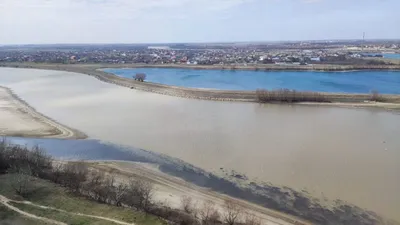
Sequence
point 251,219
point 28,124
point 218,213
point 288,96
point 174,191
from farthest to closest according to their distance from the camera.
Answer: point 288,96 < point 28,124 < point 174,191 < point 218,213 < point 251,219

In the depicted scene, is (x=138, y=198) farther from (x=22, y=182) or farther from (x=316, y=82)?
(x=316, y=82)

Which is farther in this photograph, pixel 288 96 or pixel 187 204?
pixel 288 96

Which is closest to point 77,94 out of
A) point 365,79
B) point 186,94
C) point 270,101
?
point 186,94

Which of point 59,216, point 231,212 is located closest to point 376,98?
point 231,212

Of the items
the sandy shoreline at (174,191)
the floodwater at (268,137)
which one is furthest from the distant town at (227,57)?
the sandy shoreline at (174,191)

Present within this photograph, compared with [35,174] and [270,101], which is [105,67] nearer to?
[270,101]

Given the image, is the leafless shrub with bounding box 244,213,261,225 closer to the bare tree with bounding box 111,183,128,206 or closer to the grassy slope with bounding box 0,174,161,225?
the grassy slope with bounding box 0,174,161,225
